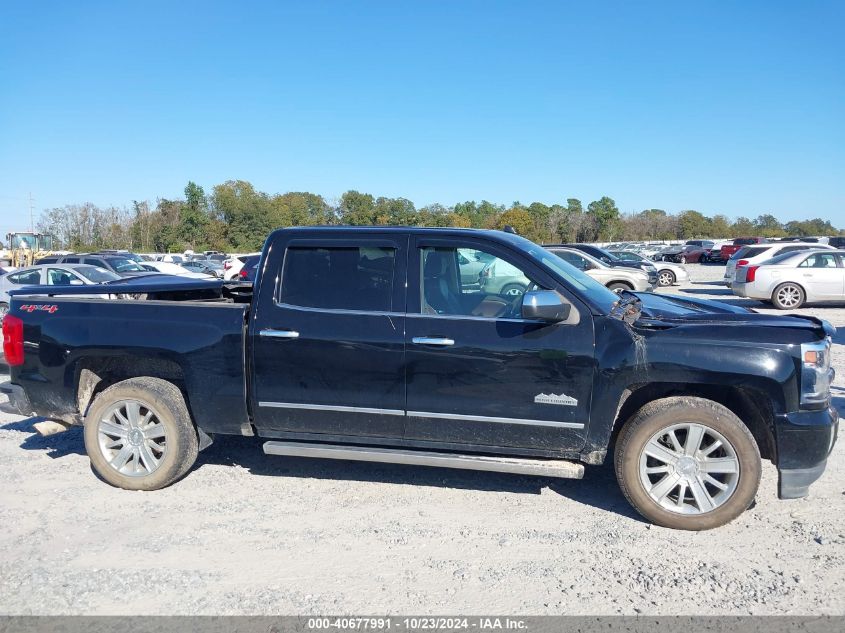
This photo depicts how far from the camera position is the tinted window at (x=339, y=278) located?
4.64 metres

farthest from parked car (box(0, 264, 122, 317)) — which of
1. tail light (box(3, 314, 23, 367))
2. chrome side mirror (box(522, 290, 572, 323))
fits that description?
chrome side mirror (box(522, 290, 572, 323))

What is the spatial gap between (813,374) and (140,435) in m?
4.61

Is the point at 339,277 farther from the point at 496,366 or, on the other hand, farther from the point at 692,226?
the point at 692,226

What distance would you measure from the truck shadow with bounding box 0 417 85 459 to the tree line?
5086 cm

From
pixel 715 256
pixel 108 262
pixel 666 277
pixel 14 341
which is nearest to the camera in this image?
pixel 14 341

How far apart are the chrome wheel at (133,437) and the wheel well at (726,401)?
3.34 m

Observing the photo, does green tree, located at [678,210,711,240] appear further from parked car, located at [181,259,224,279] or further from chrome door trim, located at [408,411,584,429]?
chrome door trim, located at [408,411,584,429]

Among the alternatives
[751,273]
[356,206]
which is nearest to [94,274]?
[751,273]

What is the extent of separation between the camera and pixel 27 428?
6633mm

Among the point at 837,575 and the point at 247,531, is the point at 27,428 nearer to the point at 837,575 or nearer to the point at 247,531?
the point at 247,531

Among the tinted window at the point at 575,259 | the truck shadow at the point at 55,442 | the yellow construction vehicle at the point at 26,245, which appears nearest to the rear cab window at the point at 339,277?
the truck shadow at the point at 55,442

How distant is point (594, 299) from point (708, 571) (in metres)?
1.77

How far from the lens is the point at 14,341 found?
16.7 ft

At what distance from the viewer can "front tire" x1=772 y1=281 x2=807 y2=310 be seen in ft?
53.1
